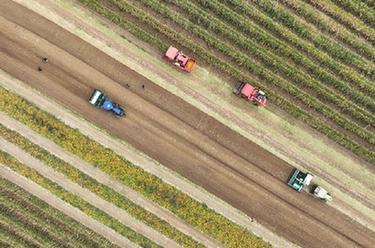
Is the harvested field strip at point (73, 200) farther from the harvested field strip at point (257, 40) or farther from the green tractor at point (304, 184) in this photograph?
the harvested field strip at point (257, 40)

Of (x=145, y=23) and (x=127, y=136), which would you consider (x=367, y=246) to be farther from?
(x=145, y=23)

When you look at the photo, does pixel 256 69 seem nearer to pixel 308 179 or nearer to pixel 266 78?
pixel 266 78

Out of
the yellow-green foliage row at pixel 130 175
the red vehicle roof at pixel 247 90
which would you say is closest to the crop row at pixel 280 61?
the red vehicle roof at pixel 247 90

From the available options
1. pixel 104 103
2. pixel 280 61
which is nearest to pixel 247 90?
pixel 280 61

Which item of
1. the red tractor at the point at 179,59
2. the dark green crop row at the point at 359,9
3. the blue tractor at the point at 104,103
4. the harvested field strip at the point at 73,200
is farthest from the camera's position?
the dark green crop row at the point at 359,9

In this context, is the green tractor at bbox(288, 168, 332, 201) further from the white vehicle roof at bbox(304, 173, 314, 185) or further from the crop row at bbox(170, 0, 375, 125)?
the crop row at bbox(170, 0, 375, 125)

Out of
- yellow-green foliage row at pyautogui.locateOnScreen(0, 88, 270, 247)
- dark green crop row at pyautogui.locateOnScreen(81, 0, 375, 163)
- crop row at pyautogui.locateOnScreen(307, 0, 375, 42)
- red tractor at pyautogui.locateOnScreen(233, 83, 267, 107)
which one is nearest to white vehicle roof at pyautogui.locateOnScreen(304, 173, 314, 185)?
dark green crop row at pyautogui.locateOnScreen(81, 0, 375, 163)

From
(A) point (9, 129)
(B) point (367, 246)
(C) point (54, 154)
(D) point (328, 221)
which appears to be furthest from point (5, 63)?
(B) point (367, 246)
